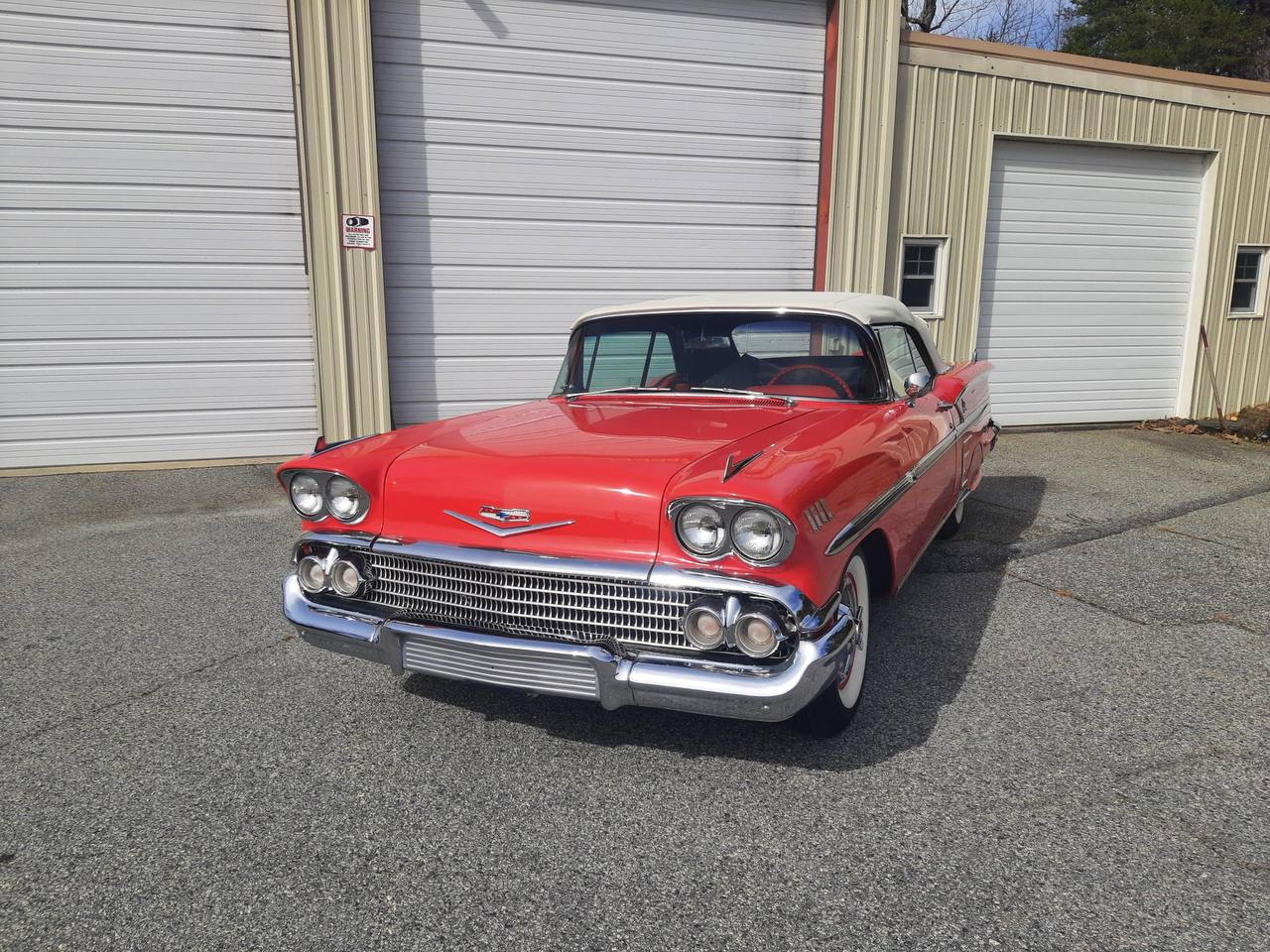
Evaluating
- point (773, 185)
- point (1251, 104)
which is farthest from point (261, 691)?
point (1251, 104)

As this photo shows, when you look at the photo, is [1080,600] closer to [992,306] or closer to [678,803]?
[678,803]

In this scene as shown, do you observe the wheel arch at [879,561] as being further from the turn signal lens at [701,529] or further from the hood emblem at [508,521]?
the hood emblem at [508,521]

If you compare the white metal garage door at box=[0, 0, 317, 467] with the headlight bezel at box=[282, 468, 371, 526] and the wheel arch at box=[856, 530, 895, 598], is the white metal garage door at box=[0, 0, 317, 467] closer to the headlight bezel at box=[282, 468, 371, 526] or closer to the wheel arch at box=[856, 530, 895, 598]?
the headlight bezel at box=[282, 468, 371, 526]

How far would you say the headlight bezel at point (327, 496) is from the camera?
110 inches

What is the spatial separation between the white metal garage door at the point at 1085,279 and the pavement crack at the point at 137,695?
8.04 meters

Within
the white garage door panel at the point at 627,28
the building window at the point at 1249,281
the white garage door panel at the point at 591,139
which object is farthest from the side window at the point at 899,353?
the building window at the point at 1249,281

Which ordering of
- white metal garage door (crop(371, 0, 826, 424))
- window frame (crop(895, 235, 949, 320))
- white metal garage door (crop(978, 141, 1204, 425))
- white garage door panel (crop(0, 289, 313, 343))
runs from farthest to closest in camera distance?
white metal garage door (crop(978, 141, 1204, 425))
window frame (crop(895, 235, 949, 320))
white metal garage door (crop(371, 0, 826, 424))
white garage door panel (crop(0, 289, 313, 343))

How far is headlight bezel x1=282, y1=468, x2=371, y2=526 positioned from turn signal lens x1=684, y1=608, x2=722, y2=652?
43.6 inches

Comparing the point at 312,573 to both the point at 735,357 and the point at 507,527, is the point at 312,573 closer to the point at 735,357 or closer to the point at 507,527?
the point at 507,527

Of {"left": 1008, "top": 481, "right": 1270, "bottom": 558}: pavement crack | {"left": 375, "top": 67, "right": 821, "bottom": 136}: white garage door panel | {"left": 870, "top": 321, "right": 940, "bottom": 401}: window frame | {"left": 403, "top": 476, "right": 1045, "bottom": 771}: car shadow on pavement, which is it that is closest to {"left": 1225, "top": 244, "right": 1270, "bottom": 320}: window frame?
{"left": 1008, "top": 481, "right": 1270, "bottom": 558}: pavement crack

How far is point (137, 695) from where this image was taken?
3.22 m

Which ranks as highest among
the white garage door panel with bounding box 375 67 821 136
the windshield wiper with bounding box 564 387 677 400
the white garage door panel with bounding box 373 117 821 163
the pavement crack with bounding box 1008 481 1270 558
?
the white garage door panel with bounding box 375 67 821 136

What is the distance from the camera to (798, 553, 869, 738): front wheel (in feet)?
8.88

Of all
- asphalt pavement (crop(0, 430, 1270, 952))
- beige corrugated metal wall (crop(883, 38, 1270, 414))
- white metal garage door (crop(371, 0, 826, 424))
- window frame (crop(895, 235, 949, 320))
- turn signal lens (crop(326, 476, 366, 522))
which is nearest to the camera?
asphalt pavement (crop(0, 430, 1270, 952))
